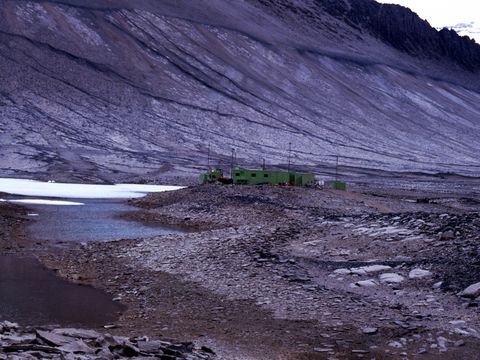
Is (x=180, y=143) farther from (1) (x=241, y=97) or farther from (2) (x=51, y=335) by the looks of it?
(2) (x=51, y=335)

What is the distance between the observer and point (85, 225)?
25266 mm

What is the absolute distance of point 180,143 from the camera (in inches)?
2904

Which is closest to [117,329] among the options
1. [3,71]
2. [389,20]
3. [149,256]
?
[149,256]

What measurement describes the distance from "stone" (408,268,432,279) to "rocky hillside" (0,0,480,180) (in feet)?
145

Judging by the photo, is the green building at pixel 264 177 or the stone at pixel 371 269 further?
the green building at pixel 264 177

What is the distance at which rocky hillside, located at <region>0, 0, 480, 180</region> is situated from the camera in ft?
226

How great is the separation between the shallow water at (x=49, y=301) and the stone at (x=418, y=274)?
4.61 meters

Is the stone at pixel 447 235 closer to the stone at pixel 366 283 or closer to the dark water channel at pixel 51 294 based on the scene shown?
the stone at pixel 366 283

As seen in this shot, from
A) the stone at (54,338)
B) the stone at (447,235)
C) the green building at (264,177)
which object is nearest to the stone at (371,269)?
the stone at (447,235)

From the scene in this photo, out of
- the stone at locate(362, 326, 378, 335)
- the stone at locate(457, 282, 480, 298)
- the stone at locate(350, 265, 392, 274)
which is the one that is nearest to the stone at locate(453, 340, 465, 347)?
the stone at locate(362, 326, 378, 335)

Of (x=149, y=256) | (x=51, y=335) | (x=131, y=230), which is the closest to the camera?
(x=51, y=335)

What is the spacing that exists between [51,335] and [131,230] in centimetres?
1588

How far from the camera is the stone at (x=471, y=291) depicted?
35.1 feet

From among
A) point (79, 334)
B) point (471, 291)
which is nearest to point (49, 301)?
point (79, 334)
